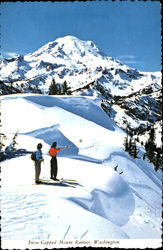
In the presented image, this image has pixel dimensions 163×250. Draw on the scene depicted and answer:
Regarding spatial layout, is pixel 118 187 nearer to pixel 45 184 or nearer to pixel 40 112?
pixel 45 184

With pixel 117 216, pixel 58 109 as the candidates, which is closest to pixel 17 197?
pixel 117 216

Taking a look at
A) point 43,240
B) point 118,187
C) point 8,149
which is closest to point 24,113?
point 8,149

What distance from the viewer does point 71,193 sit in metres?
10.2

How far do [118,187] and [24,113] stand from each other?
48.2 feet

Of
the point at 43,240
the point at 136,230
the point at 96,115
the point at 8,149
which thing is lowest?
the point at 136,230

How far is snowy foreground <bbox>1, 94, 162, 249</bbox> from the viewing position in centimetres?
673

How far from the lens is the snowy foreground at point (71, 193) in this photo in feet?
22.1

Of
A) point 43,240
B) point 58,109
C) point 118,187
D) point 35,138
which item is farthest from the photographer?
point 58,109

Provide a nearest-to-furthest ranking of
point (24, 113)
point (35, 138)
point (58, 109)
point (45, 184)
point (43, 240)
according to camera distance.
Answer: point (43, 240)
point (45, 184)
point (35, 138)
point (24, 113)
point (58, 109)

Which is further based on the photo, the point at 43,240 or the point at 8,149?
the point at 8,149

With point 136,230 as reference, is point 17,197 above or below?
above

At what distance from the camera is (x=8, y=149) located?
55.5 ft

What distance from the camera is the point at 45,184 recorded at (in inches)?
431

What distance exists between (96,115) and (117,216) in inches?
918
